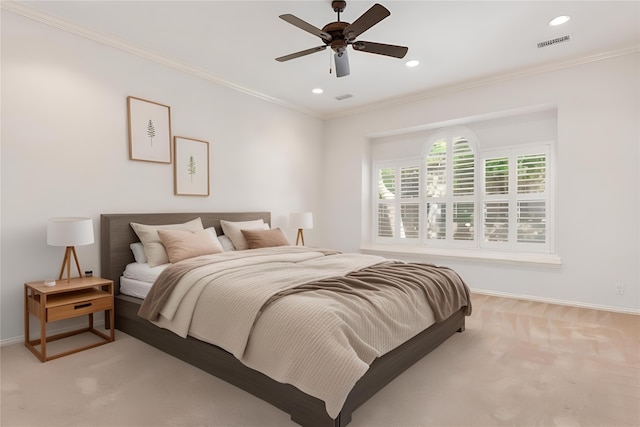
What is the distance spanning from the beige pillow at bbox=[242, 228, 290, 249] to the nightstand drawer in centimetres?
163

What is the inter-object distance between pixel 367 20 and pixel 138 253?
2994mm

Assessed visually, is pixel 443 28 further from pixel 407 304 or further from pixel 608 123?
pixel 407 304

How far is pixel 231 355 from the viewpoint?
221cm

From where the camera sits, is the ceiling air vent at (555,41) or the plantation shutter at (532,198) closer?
the ceiling air vent at (555,41)

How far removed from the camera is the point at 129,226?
358 centimetres

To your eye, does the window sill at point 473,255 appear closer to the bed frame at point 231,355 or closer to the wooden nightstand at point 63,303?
the bed frame at point 231,355

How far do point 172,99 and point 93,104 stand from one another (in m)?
0.87

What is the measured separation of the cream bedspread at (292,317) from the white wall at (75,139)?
4.08 feet

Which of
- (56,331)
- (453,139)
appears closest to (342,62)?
(453,139)

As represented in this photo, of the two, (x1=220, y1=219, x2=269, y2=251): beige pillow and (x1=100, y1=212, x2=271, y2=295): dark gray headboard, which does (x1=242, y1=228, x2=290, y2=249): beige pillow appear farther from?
(x1=100, y1=212, x2=271, y2=295): dark gray headboard

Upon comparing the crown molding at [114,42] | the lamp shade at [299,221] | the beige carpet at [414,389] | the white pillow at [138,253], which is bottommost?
the beige carpet at [414,389]

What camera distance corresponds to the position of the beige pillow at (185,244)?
3.35m

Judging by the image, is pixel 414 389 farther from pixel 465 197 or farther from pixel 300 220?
pixel 465 197

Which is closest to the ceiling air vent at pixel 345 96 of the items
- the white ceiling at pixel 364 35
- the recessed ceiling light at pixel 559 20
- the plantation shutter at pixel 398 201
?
the white ceiling at pixel 364 35
